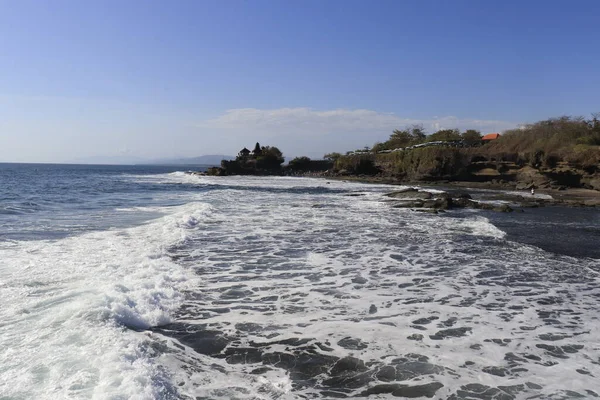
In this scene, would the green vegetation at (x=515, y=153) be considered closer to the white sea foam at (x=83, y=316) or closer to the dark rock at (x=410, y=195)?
the dark rock at (x=410, y=195)

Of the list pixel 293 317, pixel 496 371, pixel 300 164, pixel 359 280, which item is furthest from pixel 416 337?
pixel 300 164

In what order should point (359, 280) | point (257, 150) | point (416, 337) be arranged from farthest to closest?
point (257, 150), point (359, 280), point (416, 337)

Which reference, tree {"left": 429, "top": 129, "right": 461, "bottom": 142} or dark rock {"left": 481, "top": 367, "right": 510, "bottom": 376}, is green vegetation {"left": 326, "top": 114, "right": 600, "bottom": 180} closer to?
tree {"left": 429, "top": 129, "right": 461, "bottom": 142}

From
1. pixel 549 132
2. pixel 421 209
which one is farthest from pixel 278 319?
pixel 549 132

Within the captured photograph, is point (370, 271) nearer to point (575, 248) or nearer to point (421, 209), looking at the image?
point (575, 248)

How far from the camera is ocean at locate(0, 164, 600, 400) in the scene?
15.4 feet

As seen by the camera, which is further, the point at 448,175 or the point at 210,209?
the point at 448,175

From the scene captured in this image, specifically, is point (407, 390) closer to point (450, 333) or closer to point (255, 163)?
point (450, 333)

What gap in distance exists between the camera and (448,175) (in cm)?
4994

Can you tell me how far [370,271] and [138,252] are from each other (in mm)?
5668

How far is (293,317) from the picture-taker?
670 cm

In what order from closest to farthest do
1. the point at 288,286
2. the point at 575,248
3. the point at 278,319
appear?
the point at 278,319
the point at 288,286
the point at 575,248

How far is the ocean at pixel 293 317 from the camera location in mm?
4680

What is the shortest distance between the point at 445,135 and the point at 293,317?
7398 centimetres
